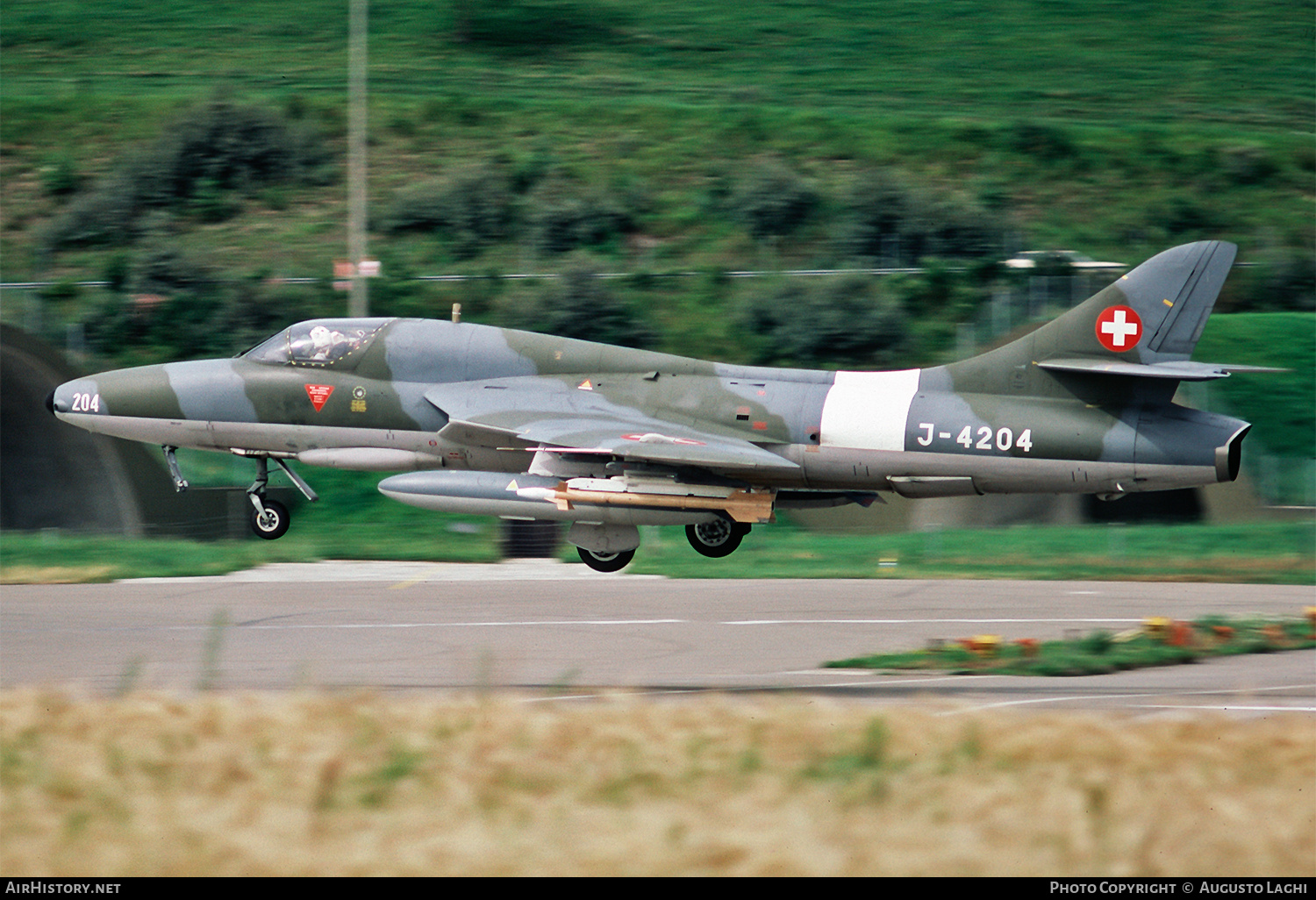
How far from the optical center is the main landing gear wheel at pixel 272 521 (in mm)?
19031

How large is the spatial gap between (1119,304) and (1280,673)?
475cm

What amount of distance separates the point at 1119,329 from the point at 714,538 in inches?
230

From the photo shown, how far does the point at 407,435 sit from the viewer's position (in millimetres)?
18234

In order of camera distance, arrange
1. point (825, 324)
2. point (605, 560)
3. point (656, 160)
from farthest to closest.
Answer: point (656, 160) < point (825, 324) < point (605, 560)

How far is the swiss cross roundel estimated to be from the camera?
648 inches

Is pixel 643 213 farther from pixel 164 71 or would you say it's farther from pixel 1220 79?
pixel 1220 79

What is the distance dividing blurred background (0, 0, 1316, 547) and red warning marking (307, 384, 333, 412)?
22.7 ft

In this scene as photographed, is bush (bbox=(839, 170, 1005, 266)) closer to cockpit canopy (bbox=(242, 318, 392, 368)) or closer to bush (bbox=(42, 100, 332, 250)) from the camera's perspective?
bush (bbox=(42, 100, 332, 250))

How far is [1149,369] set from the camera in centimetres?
1605

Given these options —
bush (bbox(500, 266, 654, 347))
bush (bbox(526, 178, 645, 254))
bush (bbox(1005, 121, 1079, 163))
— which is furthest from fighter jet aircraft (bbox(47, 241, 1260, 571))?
bush (bbox(1005, 121, 1079, 163))

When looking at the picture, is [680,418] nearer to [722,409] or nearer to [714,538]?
[722,409]

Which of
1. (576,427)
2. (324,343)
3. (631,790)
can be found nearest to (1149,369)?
(576,427)

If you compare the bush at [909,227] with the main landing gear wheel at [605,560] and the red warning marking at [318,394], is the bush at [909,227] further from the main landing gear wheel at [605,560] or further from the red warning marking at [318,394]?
the red warning marking at [318,394]

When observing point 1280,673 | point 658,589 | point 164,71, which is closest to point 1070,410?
point 1280,673
